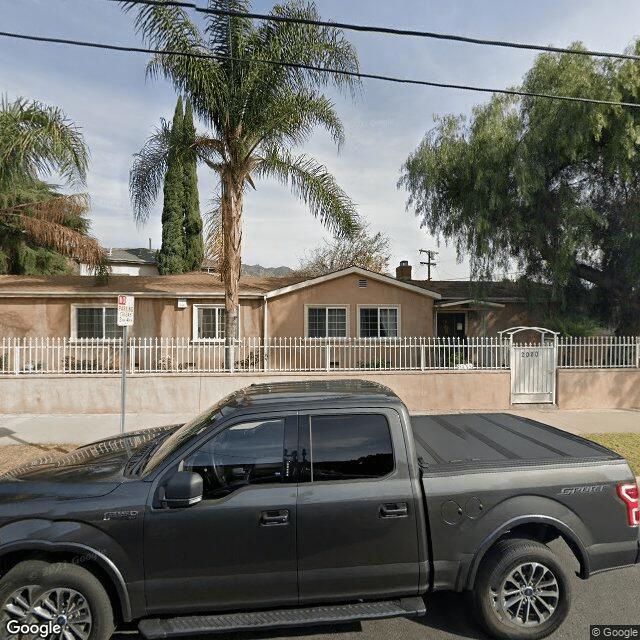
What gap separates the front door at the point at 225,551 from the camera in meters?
2.62

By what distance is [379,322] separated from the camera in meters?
14.3

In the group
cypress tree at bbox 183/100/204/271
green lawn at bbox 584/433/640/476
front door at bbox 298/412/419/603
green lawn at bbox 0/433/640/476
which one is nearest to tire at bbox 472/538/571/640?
front door at bbox 298/412/419/603

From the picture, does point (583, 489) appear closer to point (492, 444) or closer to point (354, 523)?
point (492, 444)

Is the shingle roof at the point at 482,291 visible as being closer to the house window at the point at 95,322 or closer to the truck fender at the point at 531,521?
the house window at the point at 95,322

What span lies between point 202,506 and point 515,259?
43.7 feet

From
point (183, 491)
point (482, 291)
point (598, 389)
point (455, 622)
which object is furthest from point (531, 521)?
point (482, 291)

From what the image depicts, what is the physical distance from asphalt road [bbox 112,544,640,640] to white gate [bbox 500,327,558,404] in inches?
290

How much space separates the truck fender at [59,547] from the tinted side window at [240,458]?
0.68 metres

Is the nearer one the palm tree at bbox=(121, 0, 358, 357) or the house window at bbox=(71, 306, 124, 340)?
the palm tree at bbox=(121, 0, 358, 357)

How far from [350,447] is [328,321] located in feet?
37.3

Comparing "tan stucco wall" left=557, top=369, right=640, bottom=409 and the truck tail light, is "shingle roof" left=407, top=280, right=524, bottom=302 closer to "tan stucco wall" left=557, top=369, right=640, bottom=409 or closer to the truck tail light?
"tan stucco wall" left=557, top=369, right=640, bottom=409

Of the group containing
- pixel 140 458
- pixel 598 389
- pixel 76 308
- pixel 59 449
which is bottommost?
pixel 59 449

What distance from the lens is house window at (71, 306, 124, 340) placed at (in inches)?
535

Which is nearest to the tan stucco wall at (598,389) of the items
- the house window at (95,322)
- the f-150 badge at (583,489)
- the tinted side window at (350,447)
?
the f-150 badge at (583,489)
